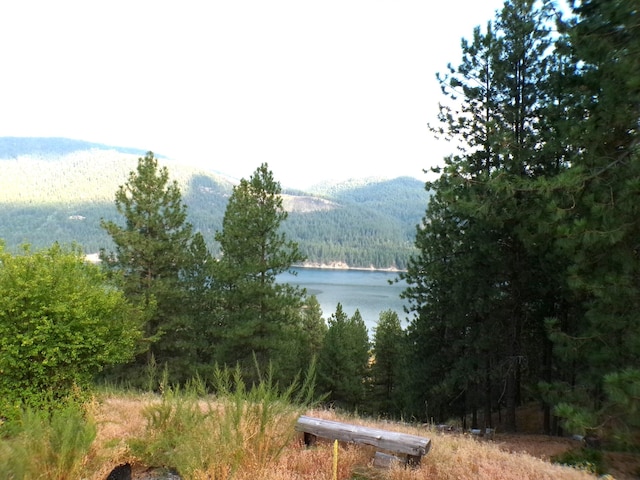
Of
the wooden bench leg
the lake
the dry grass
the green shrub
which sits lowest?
the lake

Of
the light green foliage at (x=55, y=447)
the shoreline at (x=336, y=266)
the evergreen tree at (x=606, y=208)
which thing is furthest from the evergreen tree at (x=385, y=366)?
the shoreline at (x=336, y=266)

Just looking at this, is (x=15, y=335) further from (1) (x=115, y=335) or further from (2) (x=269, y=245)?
(2) (x=269, y=245)

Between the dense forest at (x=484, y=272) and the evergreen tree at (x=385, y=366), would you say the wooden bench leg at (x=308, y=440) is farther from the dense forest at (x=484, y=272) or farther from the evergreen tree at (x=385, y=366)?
the evergreen tree at (x=385, y=366)

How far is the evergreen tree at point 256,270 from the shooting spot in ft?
52.9

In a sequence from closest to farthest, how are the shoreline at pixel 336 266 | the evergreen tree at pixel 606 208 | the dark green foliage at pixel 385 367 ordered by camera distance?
the evergreen tree at pixel 606 208 < the dark green foliage at pixel 385 367 < the shoreline at pixel 336 266

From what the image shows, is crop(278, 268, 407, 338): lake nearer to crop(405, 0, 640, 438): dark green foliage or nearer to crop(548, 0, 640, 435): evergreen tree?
crop(405, 0, 640, 438): dark green foliage

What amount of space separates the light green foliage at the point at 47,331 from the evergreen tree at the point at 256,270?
9.62 m

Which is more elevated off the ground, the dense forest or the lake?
the dense forest

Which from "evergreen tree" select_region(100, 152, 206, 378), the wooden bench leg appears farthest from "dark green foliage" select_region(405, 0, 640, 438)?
"evergreen tree" select_region(100, 152, 206, 378)

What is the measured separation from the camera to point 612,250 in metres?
6.57

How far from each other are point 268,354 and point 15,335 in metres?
12.2

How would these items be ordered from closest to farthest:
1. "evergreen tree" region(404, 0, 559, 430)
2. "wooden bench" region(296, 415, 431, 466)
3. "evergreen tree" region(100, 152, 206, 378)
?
1. "wooden bench" region(296, 415, 431, 466)
2. "evergreen tree" region(404, 0, 559, 430)
3. "evergreen tree" region(100, 152, 206, 378)

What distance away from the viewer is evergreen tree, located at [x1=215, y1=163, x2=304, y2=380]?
16.1 meters

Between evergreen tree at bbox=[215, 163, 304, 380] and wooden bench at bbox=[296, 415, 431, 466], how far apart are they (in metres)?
11.1
